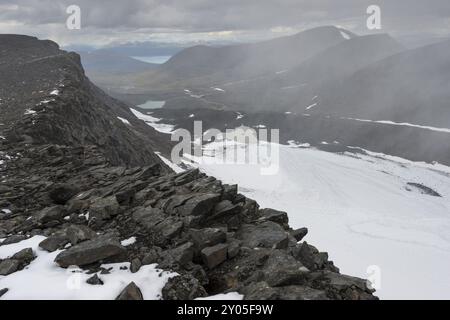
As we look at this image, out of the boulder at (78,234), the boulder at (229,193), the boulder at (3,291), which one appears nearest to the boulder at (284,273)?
the boulder at (229,193)

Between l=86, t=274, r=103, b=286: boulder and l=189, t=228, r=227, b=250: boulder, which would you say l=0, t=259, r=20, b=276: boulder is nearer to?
l=86, t=274, r=103, b=286: boulder

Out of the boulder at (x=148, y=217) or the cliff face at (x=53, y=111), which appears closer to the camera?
the boulder at (x=148, y=217)

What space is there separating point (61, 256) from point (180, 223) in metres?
3.68

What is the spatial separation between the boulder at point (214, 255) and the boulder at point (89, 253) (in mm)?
2365

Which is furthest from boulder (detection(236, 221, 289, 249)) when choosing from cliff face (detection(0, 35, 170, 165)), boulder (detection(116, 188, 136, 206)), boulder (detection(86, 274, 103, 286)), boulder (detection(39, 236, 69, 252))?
cliff face (detection(0, 35, 170, 165))

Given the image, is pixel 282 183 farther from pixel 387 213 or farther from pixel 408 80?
pixel 408 80

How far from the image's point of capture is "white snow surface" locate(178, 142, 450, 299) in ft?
124

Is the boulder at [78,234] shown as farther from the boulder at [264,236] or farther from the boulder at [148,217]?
the boulder at [264,236]

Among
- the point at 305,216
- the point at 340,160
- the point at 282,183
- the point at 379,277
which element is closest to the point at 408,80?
the point at 340,160

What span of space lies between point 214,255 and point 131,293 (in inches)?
115

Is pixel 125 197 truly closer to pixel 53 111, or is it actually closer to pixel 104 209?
pixel 104 209

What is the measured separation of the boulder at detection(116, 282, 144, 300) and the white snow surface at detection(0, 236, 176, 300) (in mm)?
172

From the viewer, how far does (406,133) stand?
415ft

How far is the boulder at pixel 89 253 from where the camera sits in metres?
11.4
